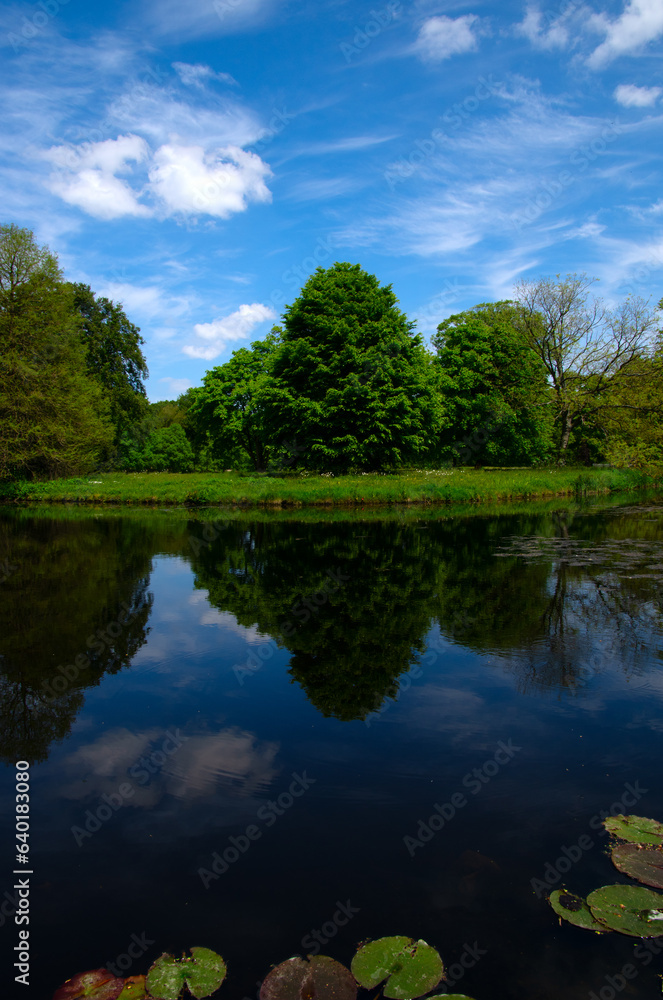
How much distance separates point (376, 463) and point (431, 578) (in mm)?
25489

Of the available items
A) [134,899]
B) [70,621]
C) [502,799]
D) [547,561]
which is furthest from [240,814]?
[547,561]

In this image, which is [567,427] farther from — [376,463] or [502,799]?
[502,799]

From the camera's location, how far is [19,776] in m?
4.88

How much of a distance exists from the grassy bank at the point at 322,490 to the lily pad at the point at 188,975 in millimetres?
26669

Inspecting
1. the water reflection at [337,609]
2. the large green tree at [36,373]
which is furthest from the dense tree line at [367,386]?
the water reflection at [337,609]

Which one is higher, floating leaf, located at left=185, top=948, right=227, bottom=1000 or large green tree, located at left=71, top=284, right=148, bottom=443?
large green tree, located at left=71, top=284, right=148, bottom=443

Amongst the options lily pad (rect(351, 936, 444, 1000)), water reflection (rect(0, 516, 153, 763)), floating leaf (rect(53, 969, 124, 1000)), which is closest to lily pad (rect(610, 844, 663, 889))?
lily pad (rect(351, 936, 444, 1000))

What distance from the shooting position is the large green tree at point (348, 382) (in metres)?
34.2

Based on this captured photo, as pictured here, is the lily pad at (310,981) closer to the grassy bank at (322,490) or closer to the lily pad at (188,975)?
the lily pad at (188,975)

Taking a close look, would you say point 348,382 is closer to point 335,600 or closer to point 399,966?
point 335,600

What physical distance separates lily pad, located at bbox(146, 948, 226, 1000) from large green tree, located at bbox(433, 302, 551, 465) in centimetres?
4469

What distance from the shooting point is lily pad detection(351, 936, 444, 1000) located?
2.79m

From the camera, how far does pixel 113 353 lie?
54281 mm

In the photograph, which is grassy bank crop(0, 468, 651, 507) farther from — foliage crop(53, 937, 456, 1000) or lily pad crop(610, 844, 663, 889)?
foliage crop(53, 937, 456, 1000)
